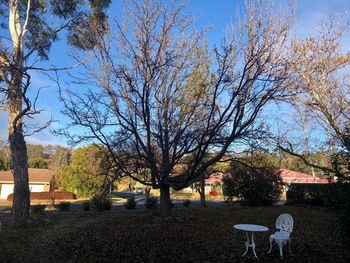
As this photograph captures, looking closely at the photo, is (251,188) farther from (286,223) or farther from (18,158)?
(18,158)

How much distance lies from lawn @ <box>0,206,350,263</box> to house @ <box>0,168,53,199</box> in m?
38.3

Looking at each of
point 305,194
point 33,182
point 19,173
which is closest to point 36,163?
point 33,182

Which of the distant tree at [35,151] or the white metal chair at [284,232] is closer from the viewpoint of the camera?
the white metal chair at [284,232]

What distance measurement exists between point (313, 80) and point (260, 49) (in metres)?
8.52

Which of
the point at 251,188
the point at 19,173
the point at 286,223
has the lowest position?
the point at 286,223

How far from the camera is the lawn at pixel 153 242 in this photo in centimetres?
712

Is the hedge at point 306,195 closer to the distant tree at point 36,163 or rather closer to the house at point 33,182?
the house at point 33,182

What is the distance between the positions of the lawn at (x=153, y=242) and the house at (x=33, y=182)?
126 feet

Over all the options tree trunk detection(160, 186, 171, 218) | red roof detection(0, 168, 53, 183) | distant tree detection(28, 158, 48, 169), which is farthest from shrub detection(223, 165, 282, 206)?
distant tree detection(28, 158, 48, 169)

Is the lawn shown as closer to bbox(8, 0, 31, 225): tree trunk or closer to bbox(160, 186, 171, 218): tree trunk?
bbox(160, 186, 171, 218): tree trunk

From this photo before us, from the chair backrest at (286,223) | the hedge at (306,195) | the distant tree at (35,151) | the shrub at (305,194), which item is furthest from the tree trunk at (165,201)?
the distant tree at (35,151)

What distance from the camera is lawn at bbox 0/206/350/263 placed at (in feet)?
23.4

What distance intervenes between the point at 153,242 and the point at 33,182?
43389 millimetres

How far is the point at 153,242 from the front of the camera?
8.12 m
